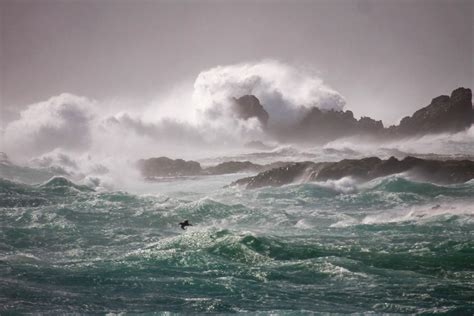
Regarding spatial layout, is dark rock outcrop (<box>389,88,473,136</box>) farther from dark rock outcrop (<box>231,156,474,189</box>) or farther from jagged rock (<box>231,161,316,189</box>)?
jagged rock (<box>231,161,316,189</box>)

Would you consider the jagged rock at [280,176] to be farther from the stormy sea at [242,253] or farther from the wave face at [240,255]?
the wave face at [240,255]

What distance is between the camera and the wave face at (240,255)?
42.5ft

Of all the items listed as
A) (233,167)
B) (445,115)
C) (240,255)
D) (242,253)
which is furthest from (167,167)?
(240,255)

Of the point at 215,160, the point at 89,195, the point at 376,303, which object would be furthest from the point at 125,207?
the point at 376,303

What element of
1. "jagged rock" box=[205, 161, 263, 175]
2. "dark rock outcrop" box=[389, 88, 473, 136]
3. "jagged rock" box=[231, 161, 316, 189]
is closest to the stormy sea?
"dark rock outcrop" box=[389, 88, 473, 136]

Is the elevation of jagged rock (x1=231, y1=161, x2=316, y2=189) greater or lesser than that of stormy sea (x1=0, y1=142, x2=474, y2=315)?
greater

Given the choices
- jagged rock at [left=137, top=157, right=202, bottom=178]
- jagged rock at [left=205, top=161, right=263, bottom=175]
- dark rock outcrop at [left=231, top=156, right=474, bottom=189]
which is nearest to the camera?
dark rock outcrop at [left=231, top=156, right=474, bottom=189]

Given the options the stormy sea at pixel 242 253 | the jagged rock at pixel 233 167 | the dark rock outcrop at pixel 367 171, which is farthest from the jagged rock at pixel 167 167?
the dark rock outcrop at pixel 367 171

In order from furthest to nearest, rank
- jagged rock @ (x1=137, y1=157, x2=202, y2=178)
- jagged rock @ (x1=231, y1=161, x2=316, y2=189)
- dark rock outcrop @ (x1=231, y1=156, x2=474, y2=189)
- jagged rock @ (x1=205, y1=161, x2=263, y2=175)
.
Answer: jagged rock @ (x1=231, y1=161, x2=316, y2=189)
jagged rock @ (x1=205, y1=161, x2=263, y2=175)
jagged rock @ (x1=137, y1=157, x2=202, y2=178)
dark rock outcrop @ (x1=231, y1=156, x2=474, y2=189)

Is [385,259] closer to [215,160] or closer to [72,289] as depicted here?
[72,289]

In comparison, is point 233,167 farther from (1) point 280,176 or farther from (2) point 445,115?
(2) point 445,115

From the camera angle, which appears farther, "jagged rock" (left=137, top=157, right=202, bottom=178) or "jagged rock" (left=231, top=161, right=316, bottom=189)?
"jagged rock" (left=231, top=161, right=316, bottom=189)

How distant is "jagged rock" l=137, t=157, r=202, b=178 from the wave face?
5.21 m

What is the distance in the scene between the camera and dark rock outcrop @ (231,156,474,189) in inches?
1481
